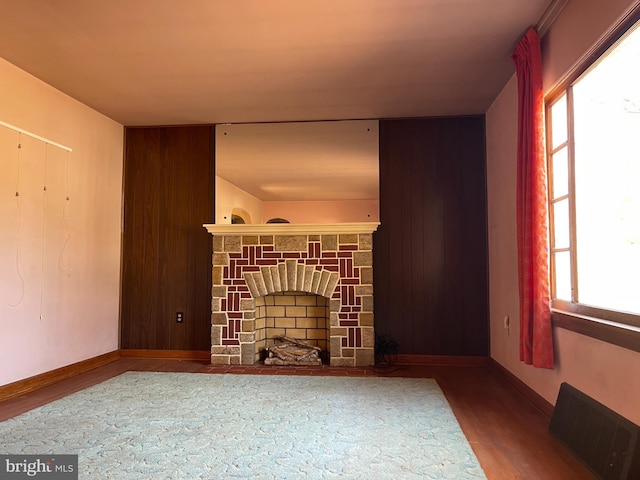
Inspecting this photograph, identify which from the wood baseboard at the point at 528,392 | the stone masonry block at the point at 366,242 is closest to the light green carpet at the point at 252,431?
the wood baseboard at the point at 528,392

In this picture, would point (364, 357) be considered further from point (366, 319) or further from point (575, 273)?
point (575, 273)

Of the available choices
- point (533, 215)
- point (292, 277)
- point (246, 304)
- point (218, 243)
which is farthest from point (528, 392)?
point (218, 243)

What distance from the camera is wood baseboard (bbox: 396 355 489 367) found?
3.87 meters

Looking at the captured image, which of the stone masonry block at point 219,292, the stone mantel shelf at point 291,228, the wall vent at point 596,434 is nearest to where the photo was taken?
the wall vent at point 596,434

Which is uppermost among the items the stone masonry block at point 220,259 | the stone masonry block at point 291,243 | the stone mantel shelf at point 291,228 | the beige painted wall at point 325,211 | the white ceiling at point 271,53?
the white ceiling at point 271,53

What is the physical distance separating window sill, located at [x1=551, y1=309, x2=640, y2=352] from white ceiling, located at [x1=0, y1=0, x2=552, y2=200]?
5.81 feet

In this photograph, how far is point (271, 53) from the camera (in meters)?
2.83

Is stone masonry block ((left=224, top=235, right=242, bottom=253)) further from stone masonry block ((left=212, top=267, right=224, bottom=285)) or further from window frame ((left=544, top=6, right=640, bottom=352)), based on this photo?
window frame ((left=544, top=6, right=640, bottom=352))

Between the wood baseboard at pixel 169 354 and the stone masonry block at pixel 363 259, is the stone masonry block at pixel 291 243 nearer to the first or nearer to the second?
the stone masonry block at pixel 363 259

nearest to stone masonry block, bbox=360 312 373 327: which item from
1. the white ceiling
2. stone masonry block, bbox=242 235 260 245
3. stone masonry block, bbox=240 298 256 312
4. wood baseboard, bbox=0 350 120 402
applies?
stone masonry block, bbox=240 298 256 312

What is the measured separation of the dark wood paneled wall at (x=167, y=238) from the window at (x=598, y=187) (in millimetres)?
3177

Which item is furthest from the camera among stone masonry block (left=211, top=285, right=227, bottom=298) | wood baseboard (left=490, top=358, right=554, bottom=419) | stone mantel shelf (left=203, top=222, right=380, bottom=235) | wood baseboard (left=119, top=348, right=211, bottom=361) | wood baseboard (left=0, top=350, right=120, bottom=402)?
wood baseboard (left=119, top=348, right=211, bottom=361)

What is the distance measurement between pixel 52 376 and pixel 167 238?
5.29ft

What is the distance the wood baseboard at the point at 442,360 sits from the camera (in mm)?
3865
